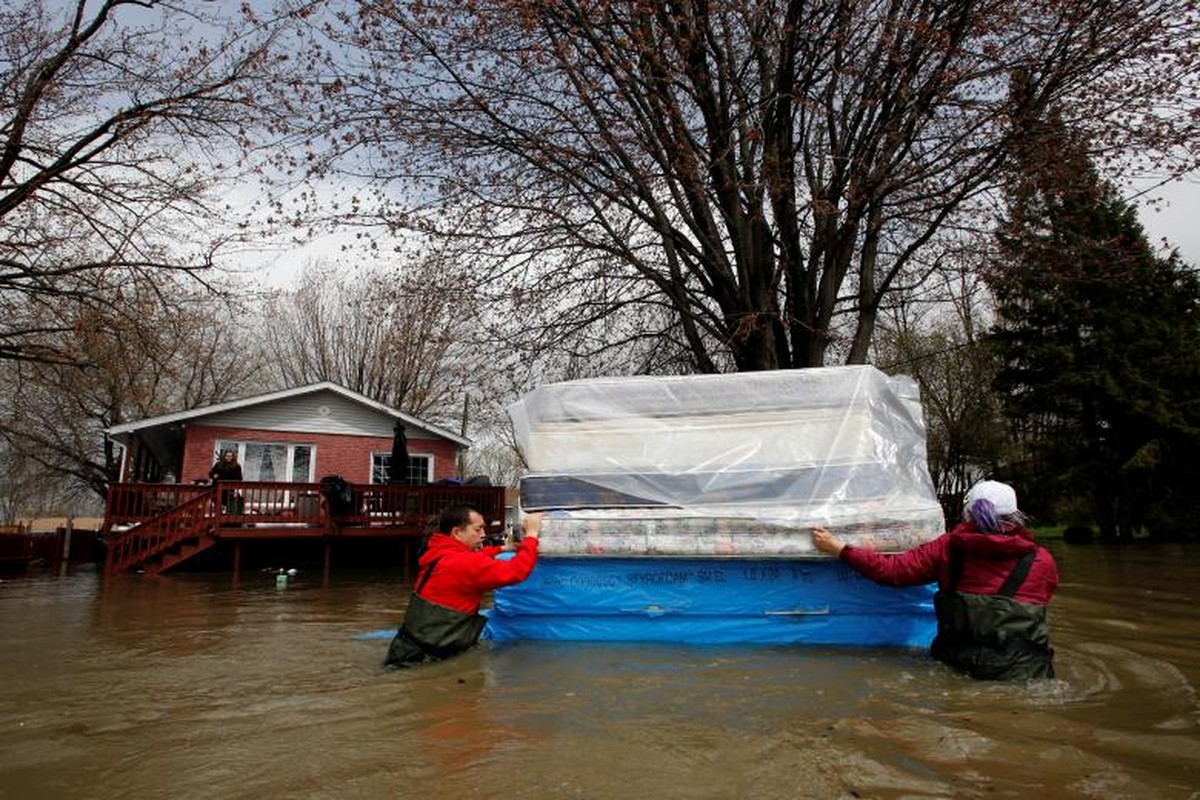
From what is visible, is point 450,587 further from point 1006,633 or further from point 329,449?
point 329,449

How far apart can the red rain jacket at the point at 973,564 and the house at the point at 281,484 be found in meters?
10.9

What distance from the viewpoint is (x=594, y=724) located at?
13.6ft

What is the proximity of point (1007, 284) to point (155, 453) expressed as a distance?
82.6 feet

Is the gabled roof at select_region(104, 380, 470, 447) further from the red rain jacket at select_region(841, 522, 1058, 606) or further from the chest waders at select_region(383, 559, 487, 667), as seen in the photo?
the red rain jacket at select_region(841, 522, 1058, 606)

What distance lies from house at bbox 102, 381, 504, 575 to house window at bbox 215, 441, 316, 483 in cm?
3

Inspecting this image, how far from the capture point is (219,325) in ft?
121

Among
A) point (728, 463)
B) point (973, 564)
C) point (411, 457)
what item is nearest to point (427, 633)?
point (728, 463)

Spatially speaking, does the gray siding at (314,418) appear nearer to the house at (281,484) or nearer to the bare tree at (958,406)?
the house at (281,484)

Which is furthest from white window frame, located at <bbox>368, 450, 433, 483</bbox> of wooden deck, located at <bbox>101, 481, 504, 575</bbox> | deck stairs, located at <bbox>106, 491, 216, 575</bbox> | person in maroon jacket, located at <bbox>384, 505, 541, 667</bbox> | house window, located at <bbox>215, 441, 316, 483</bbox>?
person in maroon jacket, located at <bbox>384, 505, 541, 667</bbox>

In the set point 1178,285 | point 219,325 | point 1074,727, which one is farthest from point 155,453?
point 1178,285

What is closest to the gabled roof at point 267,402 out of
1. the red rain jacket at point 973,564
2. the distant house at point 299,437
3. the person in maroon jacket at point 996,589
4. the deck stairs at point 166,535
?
the distant house at point 299,437

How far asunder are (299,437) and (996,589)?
68.0 ft

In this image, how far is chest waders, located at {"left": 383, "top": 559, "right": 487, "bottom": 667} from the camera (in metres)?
5.71

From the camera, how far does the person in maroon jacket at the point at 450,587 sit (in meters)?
5.57
